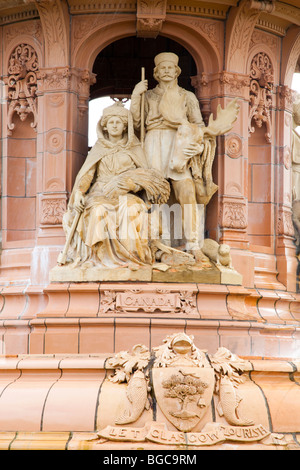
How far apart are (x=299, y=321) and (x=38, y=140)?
510 centimetres

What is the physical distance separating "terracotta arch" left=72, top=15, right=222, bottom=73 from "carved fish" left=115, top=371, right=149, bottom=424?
6.29 m

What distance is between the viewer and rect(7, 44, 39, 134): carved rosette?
1602cm

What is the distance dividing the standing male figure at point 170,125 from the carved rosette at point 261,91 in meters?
1.29

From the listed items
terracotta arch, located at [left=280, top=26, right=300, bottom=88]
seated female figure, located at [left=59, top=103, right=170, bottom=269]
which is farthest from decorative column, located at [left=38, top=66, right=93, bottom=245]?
terracotta arch, located at [left=280, top=26, right=300, bottom=88]

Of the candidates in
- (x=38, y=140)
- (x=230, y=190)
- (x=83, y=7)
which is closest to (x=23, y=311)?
(x=38, y=140)

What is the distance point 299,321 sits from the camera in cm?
1566

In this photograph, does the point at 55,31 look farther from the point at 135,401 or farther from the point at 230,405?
the point at 230,405

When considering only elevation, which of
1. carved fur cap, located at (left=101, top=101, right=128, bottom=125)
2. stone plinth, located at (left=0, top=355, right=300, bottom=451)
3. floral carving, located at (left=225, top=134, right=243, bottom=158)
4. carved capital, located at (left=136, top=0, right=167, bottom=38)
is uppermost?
carved capital, located at (left=136, top=0, right=167, bottom=38)

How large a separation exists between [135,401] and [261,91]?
708 cm

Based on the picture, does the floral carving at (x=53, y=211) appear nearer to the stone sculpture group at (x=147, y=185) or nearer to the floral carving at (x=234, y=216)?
the stone sculpture group at (x=147, y=185)

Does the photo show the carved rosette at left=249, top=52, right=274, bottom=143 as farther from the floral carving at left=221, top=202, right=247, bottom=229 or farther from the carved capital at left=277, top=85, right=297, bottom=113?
the floral carving at left=221, top=202, right=247, bottom=229

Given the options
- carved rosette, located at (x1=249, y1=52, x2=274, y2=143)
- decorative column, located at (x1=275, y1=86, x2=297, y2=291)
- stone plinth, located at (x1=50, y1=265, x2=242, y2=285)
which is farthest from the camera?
carved rosette, located at (x1=249, y1=52, x2=274, y2=143)

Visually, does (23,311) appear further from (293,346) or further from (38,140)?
(293,346)

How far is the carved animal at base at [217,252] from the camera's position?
1483cm
